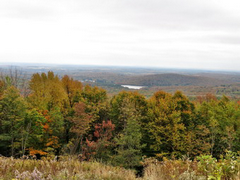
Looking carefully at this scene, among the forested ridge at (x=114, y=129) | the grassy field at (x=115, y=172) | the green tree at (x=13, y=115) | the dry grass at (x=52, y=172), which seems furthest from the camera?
the forested ridge at (x=114, y=129)

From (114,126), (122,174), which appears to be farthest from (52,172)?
(114,126)

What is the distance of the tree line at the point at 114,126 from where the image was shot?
68.8ft

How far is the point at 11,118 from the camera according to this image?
20703 millimetres

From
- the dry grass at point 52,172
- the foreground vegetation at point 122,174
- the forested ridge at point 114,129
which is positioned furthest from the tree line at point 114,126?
the foreground vegetation at point 122,174

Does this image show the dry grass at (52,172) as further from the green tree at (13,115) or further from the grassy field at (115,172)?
the green tree at (13,115)

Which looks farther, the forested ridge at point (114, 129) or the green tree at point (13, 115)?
the forested ridge at point (114, 129)

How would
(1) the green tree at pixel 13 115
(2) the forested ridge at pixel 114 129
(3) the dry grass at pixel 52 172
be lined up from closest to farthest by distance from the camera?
(3) the dry grass at pixel 52 172 < (1) the green tree at pixel 13 115 < (2) the forested ridge at pixel 114 129

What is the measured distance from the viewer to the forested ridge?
21.0m

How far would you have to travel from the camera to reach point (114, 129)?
85.8ft

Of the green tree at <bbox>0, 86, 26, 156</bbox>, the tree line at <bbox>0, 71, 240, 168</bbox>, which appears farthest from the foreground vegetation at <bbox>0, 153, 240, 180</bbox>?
the green tree at <bbox>0, 86, 26, 156</bbox>

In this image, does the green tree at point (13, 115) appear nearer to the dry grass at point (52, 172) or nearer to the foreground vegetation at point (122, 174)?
the dry grass at point (52, 172)

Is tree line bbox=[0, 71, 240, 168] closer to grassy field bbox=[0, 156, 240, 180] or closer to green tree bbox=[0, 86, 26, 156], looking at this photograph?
green tree bbox=[0, 86, 26, 156]

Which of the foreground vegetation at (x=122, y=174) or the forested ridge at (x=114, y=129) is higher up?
the foreground vegetation at (x=122, y=174)

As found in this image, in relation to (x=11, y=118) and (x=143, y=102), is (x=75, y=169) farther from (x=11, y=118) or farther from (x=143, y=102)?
(x=143, y=102)
